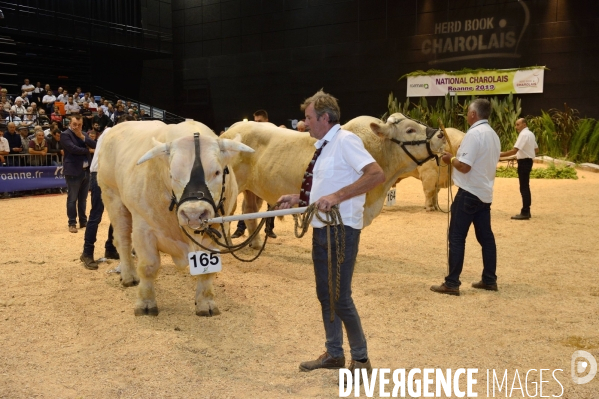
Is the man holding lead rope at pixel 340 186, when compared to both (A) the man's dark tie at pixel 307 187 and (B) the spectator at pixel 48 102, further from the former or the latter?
(B) the spectator at pixel 48 102

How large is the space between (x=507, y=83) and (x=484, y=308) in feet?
50.0

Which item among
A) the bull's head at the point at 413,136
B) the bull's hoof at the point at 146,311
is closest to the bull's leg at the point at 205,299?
the bull's hoof at the point at 146,311

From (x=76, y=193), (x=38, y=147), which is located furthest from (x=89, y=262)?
(x=38, y=147)

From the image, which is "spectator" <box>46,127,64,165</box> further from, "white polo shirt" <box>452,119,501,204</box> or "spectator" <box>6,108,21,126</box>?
"white polo shirt" <box>452,119,501,204</box>

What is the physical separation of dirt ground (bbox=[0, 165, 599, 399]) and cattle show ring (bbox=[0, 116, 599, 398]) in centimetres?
2

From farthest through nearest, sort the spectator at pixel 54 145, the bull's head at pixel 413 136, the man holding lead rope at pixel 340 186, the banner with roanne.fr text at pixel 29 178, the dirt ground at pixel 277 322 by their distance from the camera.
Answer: the spectator at pixel 54 145 → the banner with roanne.fr text at pixel 29 178 → the bull's head at pixel 413 136 → the dirt ground at pixel 277 322 → the man holding lead rope at pixel 340 186

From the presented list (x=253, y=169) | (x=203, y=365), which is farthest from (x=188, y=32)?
(x=203, y=365)

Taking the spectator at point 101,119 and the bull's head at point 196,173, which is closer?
the bull's head at point 196,173

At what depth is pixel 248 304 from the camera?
5.14m

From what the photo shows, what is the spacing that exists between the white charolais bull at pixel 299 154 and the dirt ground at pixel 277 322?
3.00 feet

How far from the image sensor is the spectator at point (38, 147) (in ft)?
43.4

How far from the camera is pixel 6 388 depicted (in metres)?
3.41

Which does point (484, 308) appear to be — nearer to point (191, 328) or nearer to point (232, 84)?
point (191, 328)

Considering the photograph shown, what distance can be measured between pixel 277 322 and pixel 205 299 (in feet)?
2.29
